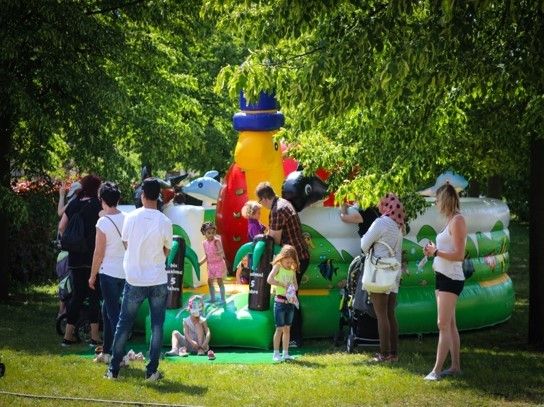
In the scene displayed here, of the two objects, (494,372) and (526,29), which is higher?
(526,29)

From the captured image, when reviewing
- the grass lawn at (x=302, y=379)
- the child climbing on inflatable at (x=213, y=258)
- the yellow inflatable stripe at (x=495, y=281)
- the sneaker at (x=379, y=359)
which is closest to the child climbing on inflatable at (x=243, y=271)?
the child climbing on inflatable at (x=213, y=258)

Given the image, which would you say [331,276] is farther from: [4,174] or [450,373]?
[4,174]

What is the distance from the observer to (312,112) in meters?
9.52

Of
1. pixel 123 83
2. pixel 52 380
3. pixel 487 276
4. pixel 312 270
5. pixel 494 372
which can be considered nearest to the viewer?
pixel 52 380

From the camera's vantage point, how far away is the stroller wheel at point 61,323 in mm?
12484

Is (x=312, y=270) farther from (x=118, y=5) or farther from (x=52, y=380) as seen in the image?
(x=118, y=5)

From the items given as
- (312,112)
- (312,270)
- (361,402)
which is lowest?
(361,402)

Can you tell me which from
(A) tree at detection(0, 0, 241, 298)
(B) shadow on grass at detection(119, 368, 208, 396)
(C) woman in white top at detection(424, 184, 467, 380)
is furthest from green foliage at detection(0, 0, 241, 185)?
(C) woman in white top at detection(424, 184, 467, 380)

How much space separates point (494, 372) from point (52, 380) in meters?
4.13

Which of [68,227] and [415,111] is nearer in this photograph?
[415,111]

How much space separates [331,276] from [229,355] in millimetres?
1753

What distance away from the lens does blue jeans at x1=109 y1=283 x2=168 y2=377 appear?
9.45 meters

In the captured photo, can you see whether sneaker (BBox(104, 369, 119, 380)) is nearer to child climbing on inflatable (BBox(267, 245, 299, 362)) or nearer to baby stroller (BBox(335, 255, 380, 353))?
child climbing on inflatable (BBox(267, 245, 299, 362))

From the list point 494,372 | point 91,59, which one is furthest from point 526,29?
point 91,59
